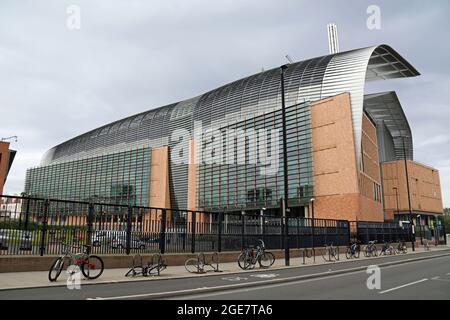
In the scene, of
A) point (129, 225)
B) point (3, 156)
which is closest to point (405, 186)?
point (3, 156)

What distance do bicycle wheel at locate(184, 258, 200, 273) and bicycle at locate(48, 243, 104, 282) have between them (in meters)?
3.68

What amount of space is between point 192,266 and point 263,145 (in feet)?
149

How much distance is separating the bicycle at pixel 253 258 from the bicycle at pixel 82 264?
6483mm

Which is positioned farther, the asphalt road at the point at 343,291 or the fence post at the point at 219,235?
the fence post at the point at 219,235

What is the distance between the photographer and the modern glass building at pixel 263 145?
53.5 meters

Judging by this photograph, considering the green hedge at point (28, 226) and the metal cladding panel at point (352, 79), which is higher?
the metal cladding panel at point (352, 79)

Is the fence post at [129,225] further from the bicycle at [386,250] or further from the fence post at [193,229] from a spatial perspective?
the bicycle at [386,250]

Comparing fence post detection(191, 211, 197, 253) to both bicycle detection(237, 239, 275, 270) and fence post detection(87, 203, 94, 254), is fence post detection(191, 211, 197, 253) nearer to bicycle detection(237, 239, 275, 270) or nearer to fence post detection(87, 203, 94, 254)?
bicycle detection(237, 239, 275, 270)

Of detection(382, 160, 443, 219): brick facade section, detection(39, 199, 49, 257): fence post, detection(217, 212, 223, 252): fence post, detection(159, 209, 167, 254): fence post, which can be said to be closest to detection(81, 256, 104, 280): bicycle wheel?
detection(39, 199, 49, 257): fence post

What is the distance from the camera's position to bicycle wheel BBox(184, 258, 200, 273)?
15.1m

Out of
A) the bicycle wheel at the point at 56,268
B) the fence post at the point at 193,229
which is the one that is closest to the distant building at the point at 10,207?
the bicycle wheel at the point at 56,268

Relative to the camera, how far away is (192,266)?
55.8 ft

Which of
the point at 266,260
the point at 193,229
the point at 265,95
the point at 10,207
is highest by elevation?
the point at 265,95

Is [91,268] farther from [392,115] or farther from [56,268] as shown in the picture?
[392,115]
